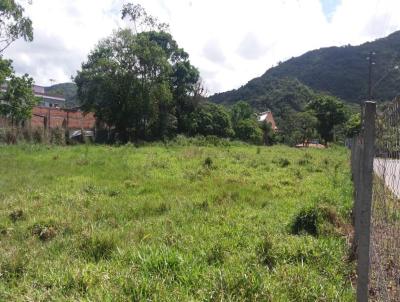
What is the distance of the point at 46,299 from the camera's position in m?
3.77

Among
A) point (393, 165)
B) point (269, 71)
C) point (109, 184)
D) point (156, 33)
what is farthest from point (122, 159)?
point (269, 71)

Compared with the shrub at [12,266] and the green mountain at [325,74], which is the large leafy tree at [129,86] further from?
the green mountain at [325,74]

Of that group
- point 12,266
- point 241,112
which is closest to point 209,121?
point 241,112

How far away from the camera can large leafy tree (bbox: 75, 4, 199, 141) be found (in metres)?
31.8

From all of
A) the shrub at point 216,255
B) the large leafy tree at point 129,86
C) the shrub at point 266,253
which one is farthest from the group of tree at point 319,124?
the shrub at point 216,255

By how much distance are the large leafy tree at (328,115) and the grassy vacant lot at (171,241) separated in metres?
47.0

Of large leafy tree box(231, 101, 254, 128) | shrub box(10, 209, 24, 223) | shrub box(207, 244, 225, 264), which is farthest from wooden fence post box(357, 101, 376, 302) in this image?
large leafy tree box(231, 101, 254, 128)

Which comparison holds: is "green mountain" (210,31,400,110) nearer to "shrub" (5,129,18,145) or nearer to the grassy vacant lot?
"shrub" (5,129,18,145)

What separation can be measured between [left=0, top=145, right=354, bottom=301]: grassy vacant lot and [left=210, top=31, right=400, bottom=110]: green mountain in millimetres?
57419

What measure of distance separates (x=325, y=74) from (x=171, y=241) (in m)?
93.5

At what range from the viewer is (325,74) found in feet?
303

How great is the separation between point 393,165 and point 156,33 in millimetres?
37513

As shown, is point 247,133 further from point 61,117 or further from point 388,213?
point 388,213

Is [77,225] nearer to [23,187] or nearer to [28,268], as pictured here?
[28,268]
